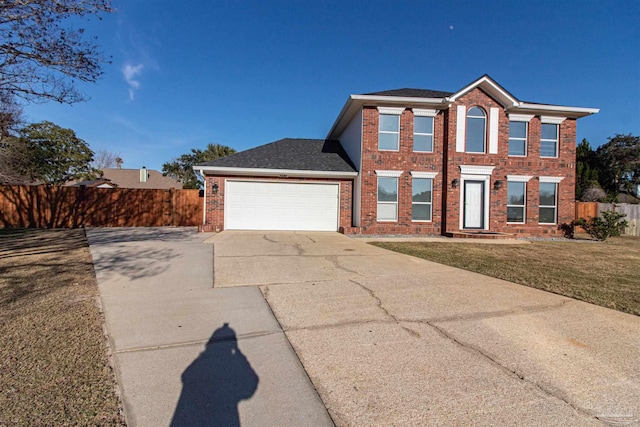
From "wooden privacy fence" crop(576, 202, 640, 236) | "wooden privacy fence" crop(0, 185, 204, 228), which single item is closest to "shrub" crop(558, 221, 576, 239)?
"wooden privacy fence" crop(576, 202, 640, 236)

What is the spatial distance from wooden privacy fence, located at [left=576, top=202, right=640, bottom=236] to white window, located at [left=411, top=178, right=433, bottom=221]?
9187 millimetres

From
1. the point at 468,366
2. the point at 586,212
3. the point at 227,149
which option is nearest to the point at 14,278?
the point at 468,366

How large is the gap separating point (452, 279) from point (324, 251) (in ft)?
12.1

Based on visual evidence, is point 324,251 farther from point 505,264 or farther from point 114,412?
point 114,412

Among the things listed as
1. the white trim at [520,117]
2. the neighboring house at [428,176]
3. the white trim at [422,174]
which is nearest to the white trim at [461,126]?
the neighboring house at [428,176]

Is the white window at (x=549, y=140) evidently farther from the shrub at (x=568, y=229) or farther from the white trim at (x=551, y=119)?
the shrub at (x=568, y=229)

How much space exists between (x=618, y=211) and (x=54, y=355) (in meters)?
23.4

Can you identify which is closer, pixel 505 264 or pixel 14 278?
pixel 14 278

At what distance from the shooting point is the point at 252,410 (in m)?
2.11

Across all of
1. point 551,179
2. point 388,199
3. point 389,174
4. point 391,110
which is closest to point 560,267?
point 388,199

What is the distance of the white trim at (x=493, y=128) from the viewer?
1331 centimetres

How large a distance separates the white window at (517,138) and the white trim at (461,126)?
225 centimetres

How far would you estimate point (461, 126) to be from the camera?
517 inches

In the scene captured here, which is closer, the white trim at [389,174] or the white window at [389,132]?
the white trim at [389,174]
